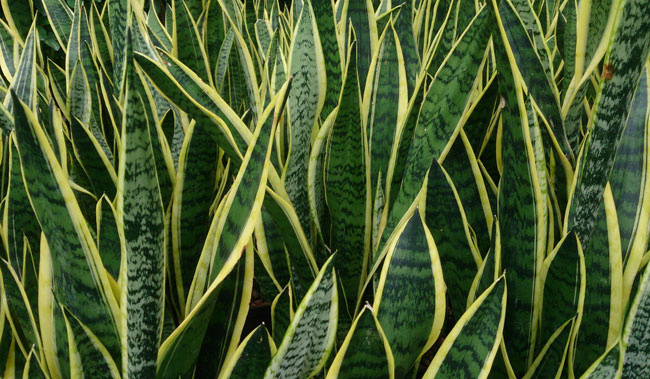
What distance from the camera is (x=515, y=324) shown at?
73 cm

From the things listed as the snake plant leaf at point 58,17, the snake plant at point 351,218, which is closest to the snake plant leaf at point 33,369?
the snake plant at point 351,218

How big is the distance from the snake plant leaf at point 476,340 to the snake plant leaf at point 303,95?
1.16 feet

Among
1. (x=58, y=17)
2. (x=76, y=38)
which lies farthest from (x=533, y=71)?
(x=58, y=17)

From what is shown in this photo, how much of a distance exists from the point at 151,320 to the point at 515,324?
392 millimetres

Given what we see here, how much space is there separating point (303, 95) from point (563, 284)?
42 cm

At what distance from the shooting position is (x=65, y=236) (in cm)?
59

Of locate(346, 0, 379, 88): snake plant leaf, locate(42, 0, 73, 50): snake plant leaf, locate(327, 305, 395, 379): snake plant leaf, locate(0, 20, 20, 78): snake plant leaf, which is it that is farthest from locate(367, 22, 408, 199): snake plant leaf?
locate(42, 0, 73, 50): snake plant leaf

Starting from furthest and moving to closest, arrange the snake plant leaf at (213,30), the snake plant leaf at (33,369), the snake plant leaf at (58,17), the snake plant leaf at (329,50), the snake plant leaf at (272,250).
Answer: the snake plant leaf at (58,17)
the snake plant leaf at (213,30)
the snake plant leaf at (329,50)
the snake plant leaf at (272,250)
the snake plant leaf at (33,369)

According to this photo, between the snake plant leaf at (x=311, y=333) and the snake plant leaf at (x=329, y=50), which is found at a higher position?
the snake plant leaf at (x=329, y=50)

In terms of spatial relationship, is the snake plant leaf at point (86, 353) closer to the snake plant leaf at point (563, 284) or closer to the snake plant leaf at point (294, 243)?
the snake plant leaf at point (294, 243)

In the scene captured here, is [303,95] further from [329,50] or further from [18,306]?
[18,306]

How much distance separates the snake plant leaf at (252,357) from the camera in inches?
23.9

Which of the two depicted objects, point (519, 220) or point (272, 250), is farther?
point (272, 250)

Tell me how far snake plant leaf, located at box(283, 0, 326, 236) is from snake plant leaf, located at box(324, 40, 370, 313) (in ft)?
0.14
